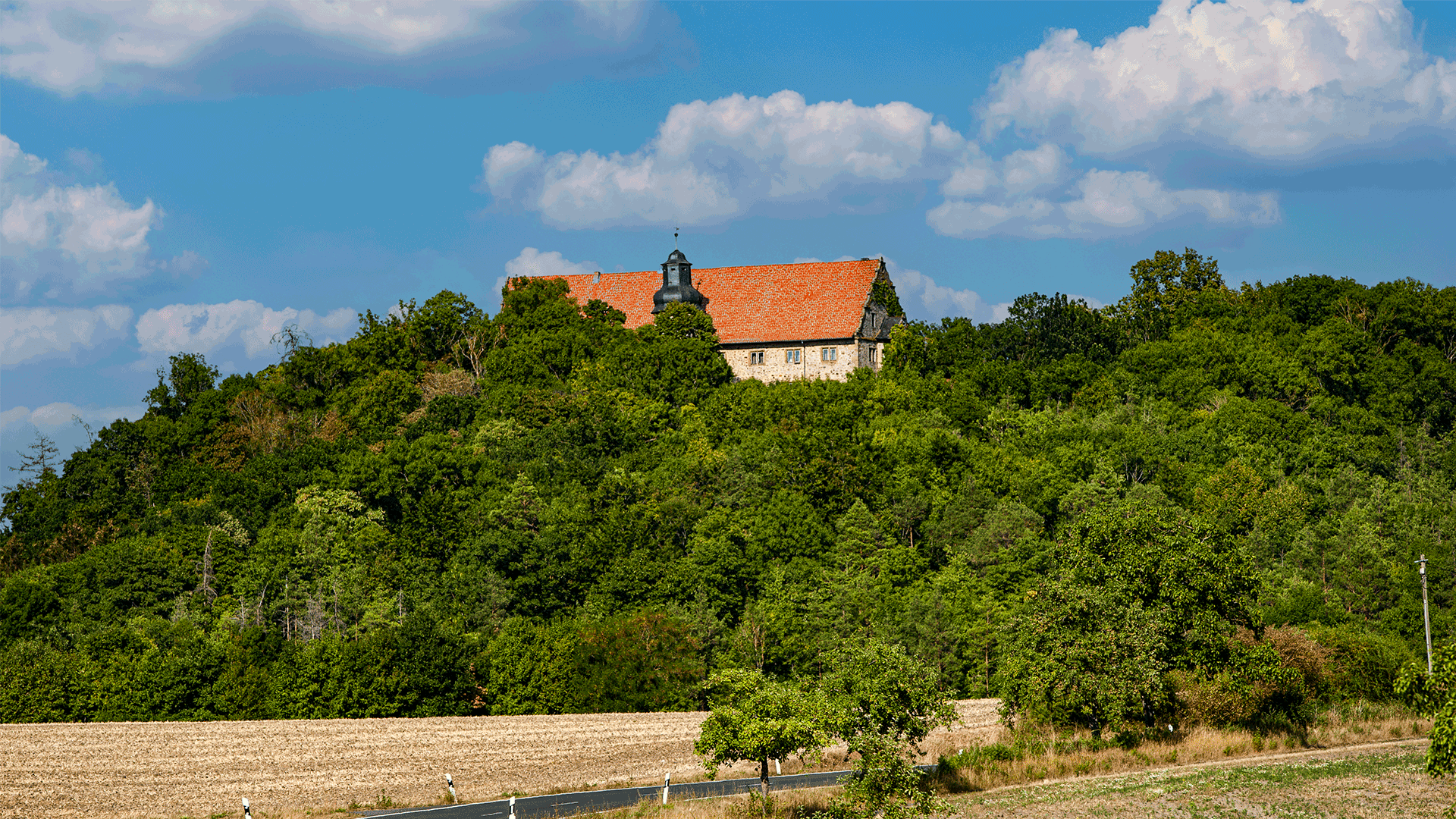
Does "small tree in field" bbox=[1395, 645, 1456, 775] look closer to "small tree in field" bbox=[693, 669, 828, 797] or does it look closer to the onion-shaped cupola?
"small tree in field" bbox=[693, 669, 828, 797]

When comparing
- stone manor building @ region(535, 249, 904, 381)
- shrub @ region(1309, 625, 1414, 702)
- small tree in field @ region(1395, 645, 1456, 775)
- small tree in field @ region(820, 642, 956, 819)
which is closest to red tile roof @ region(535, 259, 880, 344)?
stone manor building @ region(535, 249, 904, 381)

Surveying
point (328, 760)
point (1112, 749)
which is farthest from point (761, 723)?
point (328, 760)

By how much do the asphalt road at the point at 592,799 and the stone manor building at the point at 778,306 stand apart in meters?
61.3

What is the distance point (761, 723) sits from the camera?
34.3 m

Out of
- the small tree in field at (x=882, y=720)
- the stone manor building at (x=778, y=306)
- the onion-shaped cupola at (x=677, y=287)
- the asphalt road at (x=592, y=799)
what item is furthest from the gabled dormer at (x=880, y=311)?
the small tree in field at (x=882, y=720)

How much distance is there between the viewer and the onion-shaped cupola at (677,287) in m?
108

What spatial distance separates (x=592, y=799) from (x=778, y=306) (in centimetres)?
6846

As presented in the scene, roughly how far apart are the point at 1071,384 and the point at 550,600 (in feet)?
136

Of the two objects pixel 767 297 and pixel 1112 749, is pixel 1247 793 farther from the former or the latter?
pixel 767 297

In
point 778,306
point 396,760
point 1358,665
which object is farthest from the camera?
point 778,306

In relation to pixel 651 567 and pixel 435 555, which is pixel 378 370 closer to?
pixel 435 555

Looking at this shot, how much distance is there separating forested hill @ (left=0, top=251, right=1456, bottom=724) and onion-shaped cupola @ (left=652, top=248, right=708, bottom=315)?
431 centimetres

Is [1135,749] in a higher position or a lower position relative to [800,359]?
lower

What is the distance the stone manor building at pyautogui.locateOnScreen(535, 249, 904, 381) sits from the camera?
339ft
